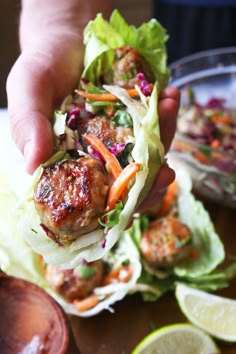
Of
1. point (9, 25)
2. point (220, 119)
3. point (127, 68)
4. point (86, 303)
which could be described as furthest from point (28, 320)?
point (9, 25)

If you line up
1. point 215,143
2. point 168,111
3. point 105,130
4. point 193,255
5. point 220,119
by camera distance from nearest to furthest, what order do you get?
point 105,130 → point 168,111 → point 193,255 → point 215,143 → point 220,119

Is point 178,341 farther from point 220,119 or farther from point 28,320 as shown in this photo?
point 220,119

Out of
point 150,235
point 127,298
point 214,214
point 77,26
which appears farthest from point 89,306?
point 77,26

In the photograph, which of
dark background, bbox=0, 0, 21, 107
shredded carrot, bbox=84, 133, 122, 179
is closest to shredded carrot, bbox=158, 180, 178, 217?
shredded carrot, bbox=84, 133, 122, 179

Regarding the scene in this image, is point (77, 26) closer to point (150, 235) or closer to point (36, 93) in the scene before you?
point (36, 93)

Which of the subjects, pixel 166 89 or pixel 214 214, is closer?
pixel 166 89

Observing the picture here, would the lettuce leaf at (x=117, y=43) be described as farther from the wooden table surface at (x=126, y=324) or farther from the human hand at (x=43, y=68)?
the wooden table surface at (x=126, y=324)

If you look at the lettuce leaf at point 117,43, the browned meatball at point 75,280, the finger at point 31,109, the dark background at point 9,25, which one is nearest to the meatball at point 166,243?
the browned meatball at point 75,280
